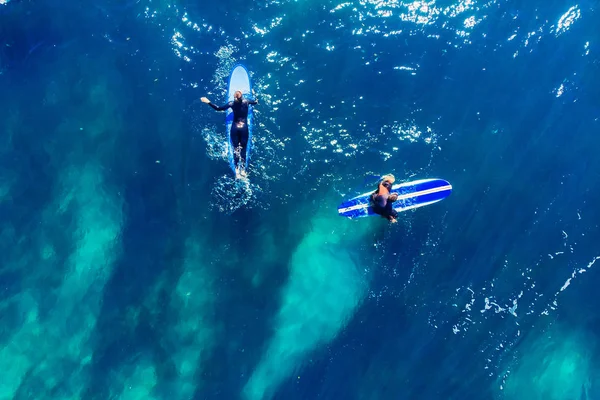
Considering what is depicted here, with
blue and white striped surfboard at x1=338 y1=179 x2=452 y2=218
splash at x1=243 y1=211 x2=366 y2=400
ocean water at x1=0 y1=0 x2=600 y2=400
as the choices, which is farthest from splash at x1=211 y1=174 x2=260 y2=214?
blue and white striped surfboard at x1=338 y1=179 x2=452 y2=218

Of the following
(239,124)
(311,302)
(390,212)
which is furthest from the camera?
(311,302)

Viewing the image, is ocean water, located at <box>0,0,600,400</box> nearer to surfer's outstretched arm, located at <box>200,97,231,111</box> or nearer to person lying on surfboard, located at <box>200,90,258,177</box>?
person lying on surfboard, located at <box>200,90,258,177</box>

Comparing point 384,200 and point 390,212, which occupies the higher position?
point 384,200

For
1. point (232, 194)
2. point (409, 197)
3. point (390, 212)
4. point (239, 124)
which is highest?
point (239, 124)

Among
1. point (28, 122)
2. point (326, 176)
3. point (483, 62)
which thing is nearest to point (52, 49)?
point (28, 122)

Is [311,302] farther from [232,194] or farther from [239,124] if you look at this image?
[239,124]

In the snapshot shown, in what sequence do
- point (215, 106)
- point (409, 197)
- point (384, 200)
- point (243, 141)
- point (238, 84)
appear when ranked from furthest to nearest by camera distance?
point (238, 84) → point (409, 197) → point (243, 141) → point (215, 106) → point (384, 200)

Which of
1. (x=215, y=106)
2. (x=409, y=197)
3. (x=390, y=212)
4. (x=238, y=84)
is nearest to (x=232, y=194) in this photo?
(x=215, y=106)
